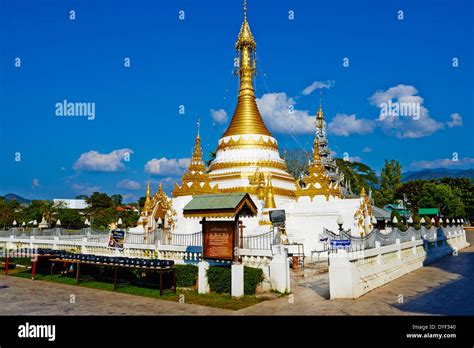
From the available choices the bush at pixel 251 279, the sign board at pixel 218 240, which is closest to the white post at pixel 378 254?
the bush at pixel 251 279

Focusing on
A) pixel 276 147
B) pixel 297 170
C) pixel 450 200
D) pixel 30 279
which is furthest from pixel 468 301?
pixel 297 170

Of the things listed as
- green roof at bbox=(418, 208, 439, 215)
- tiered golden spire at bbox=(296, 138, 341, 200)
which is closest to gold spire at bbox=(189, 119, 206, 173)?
tiered golden spire at bbox=(296, 138, 341, 200)

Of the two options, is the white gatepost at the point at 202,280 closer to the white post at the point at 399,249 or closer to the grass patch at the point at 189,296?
the grass patch at the point at 189,296

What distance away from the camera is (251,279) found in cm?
1318

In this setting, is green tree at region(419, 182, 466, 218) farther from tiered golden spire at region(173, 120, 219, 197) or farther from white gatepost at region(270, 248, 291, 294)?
white gatepost at region(270, 248, 291, 294)

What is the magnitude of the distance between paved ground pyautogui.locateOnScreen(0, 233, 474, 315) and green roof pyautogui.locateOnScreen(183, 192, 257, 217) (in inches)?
122

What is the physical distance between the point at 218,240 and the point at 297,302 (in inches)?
134

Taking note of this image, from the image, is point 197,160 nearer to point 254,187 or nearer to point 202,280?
point 254,187

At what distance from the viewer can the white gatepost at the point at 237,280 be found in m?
12.7

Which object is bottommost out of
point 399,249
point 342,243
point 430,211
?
point 399,249

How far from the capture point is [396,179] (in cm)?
8119

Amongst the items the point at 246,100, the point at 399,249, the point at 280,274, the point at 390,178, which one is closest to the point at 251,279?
the point at 280,274
